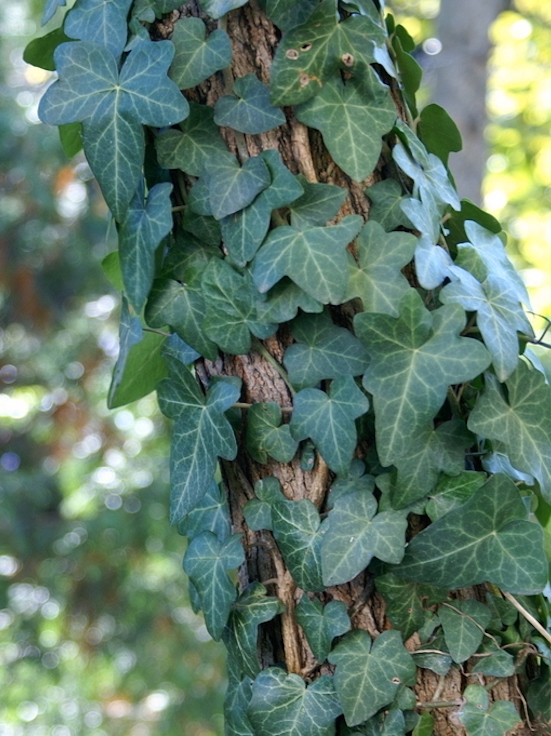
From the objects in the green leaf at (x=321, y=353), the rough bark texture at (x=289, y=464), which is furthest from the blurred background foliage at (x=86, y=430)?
the green leaf at (x=321, y=353)

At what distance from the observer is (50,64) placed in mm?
746

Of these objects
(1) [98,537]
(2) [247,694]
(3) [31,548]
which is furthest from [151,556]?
(2) [247,694]

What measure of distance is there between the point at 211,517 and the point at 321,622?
152 millimetres

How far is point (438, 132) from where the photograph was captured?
0.73 meters

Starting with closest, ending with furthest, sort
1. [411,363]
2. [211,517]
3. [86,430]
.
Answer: [411,363], [211,517], [86,430]

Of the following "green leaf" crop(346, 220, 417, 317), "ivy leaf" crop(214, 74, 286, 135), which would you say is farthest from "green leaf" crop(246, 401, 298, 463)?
"ivy leaf" crop(214, 74, 286, 135)

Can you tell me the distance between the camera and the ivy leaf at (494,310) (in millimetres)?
585

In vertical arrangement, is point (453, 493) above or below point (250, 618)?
above

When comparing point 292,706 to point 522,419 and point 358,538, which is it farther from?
point 522,419

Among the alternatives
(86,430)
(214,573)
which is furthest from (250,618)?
(86,430)

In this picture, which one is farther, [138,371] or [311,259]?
[138,371]

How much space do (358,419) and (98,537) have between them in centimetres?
278

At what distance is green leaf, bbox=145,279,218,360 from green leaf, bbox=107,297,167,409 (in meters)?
0.07

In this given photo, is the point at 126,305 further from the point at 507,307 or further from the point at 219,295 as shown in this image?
the point at 507,307
